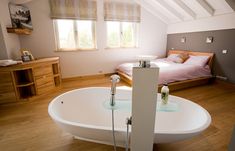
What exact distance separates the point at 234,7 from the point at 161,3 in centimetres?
175

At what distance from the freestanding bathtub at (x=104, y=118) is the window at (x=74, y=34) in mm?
2421

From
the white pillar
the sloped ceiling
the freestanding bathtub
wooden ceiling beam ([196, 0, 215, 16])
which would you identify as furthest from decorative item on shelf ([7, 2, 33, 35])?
wooden ceiling beam ([196, 0, 215, 16])

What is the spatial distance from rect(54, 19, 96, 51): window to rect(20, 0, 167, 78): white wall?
0.16m

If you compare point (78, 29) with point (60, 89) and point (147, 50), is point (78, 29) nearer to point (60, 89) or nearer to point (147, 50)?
point (60, 89)

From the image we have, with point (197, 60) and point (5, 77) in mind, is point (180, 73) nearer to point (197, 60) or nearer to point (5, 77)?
point (197, 60)

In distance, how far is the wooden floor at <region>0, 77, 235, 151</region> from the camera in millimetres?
1613

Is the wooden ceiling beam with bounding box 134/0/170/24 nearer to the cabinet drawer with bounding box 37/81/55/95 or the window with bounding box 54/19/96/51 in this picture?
the window with bounding box 54/19/96/51

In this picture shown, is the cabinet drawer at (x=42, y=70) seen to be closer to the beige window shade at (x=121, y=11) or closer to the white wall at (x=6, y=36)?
the white wall at (x=6, y=36)

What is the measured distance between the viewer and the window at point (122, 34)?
14.5 ft

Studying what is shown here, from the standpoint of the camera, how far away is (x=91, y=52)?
4.26m

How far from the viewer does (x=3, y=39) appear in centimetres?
277

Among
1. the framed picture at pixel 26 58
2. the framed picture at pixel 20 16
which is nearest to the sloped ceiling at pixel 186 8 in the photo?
the framed picture at pixel 20 16

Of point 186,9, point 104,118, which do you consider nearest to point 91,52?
point 104,118

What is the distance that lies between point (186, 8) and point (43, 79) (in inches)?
163
